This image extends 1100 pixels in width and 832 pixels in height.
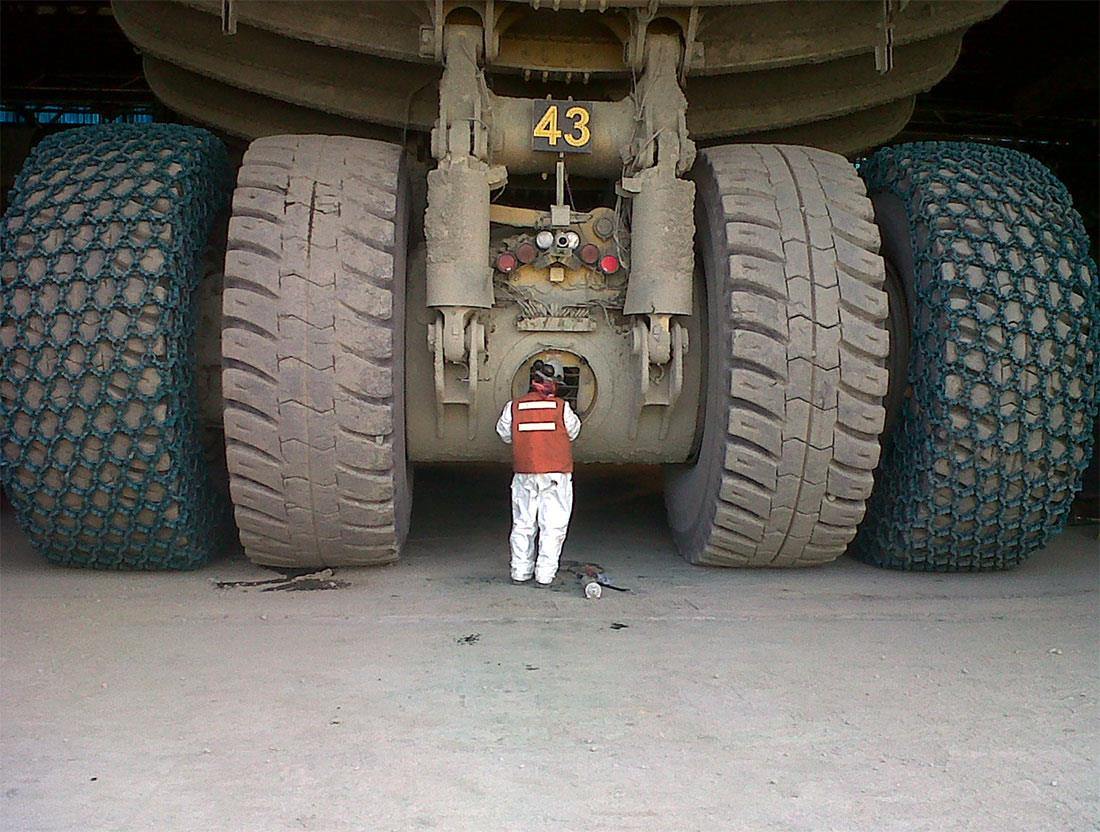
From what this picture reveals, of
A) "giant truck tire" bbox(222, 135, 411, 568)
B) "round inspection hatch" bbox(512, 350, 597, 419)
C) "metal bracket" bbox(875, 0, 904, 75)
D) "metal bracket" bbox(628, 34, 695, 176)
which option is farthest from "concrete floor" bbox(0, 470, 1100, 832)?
"metal bracket" bbox(875, 0, 904, 75)

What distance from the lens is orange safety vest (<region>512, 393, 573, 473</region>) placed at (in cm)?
490

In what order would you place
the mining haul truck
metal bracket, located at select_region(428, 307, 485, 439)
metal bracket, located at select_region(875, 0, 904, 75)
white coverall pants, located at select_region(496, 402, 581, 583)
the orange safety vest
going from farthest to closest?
metal bracket, located at select_region(875, 0, 904, 75) → white coverall pants, located at select_region(496, 402, 581, 583) → the orange safety vest → metal bracket, located at select_region(428, 307, 485, 439) → the mining haul truck

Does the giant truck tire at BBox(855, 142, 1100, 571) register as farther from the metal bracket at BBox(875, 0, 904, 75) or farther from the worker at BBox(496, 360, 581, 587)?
the worker at BBox(496, 360, 581, 587)

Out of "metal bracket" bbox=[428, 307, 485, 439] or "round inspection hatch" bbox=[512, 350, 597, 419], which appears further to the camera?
"round inspection hatch" bbox=[512, 350, 597, 419]

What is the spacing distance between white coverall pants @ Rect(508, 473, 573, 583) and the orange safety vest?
0.36ft

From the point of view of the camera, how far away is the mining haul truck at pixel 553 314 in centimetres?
453

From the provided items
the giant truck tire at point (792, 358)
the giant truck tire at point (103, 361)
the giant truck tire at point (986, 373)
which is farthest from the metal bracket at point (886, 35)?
the giant truck tire at point (103, 361)

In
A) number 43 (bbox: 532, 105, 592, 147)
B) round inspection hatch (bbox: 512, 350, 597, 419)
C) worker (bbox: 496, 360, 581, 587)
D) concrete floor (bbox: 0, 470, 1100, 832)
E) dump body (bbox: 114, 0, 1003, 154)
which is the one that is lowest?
concrete floor (bbox: 0, 470, 1100, 832)

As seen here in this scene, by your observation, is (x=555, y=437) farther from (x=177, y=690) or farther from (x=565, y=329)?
(x=177, y=690)

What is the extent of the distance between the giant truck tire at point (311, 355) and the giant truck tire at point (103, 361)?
346mm

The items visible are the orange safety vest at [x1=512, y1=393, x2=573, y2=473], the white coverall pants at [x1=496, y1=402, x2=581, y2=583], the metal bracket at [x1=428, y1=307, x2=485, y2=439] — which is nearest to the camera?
the metal bracket at [x1=428, y1=307, x2=485, y2=439]

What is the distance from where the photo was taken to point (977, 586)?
195 inches

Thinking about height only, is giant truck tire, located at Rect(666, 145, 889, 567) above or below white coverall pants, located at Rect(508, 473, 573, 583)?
above

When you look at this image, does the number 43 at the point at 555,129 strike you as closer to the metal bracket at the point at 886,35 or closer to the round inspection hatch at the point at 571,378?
the round inspection hatch at the point at 571,378
